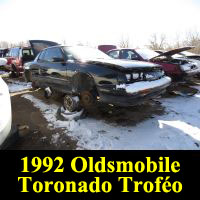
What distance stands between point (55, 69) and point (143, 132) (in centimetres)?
259

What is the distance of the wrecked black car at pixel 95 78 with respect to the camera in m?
3.47

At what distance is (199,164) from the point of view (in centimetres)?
251

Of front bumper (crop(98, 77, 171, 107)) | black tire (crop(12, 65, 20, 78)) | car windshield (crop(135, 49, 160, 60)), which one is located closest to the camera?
front bumper (crop(98, 77, 171, 107))

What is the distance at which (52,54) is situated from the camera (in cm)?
517

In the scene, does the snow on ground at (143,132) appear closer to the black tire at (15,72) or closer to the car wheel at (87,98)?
the car wheel at (87,98)

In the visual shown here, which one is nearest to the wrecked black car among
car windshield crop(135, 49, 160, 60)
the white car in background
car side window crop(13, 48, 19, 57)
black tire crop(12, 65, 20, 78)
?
the white car in background

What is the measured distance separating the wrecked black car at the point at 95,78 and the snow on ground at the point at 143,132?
50cm

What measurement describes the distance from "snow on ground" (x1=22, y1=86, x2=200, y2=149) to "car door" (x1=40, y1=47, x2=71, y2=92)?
685 mm

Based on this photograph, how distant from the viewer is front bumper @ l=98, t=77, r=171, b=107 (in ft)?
11.1

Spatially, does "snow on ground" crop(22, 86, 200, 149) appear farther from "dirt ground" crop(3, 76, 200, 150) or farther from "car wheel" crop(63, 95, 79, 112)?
"car wheel" crop(63, 95, 79, 112)

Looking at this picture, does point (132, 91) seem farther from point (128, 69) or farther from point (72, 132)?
point (72, 132)

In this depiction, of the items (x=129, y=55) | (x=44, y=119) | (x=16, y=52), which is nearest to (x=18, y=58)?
(x=16, y=52)

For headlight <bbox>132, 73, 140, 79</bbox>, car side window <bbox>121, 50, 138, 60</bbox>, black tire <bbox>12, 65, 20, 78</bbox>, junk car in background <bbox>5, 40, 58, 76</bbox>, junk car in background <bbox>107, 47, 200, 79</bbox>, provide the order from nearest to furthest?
headlight <bbox>132, 73, 140, 79</bbox> < junk car in background <bbox>107, 47, 200, 79</bbox> < car side window <bbox>121, 50, 138, 60</bbox> < junk car in background <bbox>5, 40, 58, 76</bbox> < black tire <bbox>12, 65, 20, 78</bbox>

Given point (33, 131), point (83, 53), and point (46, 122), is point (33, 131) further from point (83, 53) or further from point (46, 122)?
point (83, 53)
